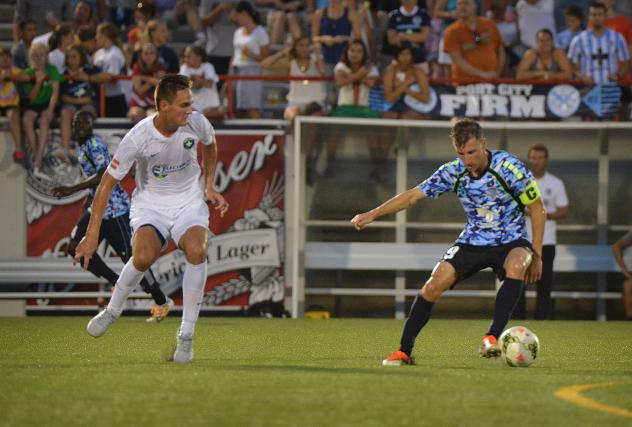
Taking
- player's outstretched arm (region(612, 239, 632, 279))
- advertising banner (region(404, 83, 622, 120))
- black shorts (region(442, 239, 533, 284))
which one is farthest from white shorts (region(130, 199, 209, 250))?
player's outstretched arm (region(612, 239, 632, 279))

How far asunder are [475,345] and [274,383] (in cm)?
480

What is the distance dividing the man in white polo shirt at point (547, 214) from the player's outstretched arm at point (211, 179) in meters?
7.92

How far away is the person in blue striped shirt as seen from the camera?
17.8 meters

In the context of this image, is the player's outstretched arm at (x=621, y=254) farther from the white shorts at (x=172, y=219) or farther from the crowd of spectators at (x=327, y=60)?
the white shorts at (x=172, y=219)

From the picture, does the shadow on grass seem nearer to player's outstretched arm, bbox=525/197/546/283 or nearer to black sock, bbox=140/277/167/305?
player's outstretched arm, bbox=525/197/546/283

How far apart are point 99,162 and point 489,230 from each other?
6099 mm

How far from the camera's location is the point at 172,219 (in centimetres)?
959

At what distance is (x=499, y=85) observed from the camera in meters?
17.6

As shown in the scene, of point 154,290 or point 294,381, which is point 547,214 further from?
point 294,381

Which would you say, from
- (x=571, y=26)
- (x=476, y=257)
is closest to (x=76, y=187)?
(x=476, y=257)

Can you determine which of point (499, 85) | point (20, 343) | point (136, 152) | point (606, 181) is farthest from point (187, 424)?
point (606, 181)

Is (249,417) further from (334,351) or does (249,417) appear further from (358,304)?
(358,304)

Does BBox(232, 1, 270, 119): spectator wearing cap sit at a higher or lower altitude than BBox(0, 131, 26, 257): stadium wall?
higher

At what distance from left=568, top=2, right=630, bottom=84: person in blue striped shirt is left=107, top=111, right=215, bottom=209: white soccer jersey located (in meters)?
9.35
